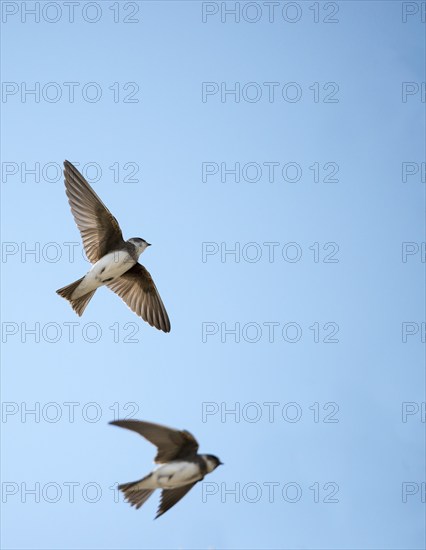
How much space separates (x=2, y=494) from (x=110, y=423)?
4.16m

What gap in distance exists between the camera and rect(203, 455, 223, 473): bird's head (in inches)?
241

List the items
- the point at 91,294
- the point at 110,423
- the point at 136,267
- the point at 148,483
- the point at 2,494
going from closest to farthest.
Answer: the point at 110,423, the point at 148,483, the point at 91,294, the point at 136,267, the point at 2,494

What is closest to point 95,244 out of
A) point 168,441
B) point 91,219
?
point 91,219

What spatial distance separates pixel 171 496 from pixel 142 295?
8.16 ft

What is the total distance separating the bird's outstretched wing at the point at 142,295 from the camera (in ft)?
26.9

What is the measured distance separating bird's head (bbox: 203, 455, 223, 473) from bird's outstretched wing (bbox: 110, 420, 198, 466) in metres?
0.11

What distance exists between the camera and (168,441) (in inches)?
242

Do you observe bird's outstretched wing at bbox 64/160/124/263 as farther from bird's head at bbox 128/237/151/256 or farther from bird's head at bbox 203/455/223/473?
bird's head at bbox 203/455/223/473

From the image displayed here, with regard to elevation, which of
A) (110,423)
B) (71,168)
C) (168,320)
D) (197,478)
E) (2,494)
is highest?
(71,168)

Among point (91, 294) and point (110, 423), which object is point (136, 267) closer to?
point (91, 294)

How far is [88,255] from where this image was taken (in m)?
7.81

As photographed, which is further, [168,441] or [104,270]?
[104,270]

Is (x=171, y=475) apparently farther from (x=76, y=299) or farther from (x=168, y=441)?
(x=76, y=299)

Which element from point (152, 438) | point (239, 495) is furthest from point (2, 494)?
point (152, 438)
